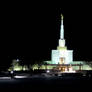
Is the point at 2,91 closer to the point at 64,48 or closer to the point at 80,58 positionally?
the point at 64,48

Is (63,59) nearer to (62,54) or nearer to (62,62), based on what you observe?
(62,62)

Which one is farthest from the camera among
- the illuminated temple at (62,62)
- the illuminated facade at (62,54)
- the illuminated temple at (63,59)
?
the illuminated facade at (62,54)

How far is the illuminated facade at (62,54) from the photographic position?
4139 inches

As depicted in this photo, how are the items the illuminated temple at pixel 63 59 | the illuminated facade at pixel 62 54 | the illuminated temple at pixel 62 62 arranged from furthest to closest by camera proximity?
1. the illuminated facade at pixel 62 54
2. the illuminated temple at pixel 63 59
3. the illuminated temple at pixel 62 62

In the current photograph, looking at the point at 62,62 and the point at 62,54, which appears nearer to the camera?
the point at 62,54

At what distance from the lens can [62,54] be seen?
105938mm

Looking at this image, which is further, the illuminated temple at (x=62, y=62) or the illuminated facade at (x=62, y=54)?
the illuminated facade at (x=62, y=54)

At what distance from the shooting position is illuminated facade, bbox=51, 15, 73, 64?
105m

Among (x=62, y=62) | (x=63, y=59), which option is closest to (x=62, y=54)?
(x=63, y=59)

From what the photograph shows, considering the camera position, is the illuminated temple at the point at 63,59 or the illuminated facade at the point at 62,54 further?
the illuminated facade at the point at 62,54

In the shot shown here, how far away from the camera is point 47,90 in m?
36.3

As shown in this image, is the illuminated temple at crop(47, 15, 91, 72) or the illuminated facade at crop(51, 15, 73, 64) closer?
the illuminated temple at crop(47, 15, 91, 72)

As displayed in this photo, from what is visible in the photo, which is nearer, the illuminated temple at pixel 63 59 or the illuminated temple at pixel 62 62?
the illuminated temple at pixel 62 62

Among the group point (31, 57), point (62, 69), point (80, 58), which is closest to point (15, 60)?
point (31, 57)
